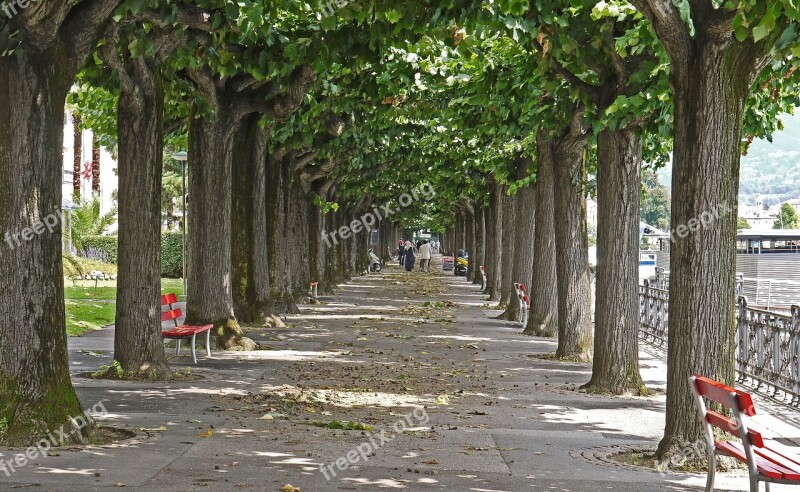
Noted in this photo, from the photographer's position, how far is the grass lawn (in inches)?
911

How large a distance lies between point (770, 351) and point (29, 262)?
9644 millimetres

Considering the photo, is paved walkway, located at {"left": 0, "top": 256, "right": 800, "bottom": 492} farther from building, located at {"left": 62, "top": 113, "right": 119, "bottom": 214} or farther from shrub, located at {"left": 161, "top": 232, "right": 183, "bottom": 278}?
building, located at {"left": 62, "top": 113, "right": 119, "bottom": 214}

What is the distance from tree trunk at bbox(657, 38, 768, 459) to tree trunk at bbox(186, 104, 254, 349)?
10.6 meters

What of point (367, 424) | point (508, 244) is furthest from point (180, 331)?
point (508, 244)

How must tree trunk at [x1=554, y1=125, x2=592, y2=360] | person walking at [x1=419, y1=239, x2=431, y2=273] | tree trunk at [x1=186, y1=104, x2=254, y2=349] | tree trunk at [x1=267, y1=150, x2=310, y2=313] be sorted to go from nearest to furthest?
tree trunk at [x1=554, y1=125, x2=592, y2=360] < tree trunk at [x1=186, y1=104, x2=254, y2=349] < tree trunk at [x1=267, y1=150, x2=310, y2=313] < person walking at [x1=419, y1=239, x2=431, y2=273]

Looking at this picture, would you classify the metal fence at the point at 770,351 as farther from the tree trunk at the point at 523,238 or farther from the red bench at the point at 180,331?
the tree trunk at the point at 523,238

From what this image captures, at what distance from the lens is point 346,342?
21.8m

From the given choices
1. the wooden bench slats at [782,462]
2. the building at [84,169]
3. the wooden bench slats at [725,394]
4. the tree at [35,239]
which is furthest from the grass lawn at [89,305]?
the building at [84,169]

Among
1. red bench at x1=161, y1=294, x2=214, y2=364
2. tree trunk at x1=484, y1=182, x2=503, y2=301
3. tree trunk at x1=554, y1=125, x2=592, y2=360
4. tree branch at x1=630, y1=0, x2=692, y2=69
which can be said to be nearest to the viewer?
tree branch at x1=630, y1=0, x2=692, y2=69

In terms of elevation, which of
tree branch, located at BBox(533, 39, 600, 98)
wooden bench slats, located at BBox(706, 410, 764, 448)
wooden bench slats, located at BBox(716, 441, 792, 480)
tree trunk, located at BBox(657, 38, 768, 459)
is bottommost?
wooden bench slats, located at BBox(716, 441, 792, 480)

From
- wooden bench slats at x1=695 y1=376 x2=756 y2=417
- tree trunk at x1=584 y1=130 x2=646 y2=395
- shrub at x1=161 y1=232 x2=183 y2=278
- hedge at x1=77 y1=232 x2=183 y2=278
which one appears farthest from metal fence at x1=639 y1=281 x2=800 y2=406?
shrub at x1=161 y1=232 x2=183 y2=278

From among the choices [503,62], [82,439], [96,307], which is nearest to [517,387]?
[503,62]

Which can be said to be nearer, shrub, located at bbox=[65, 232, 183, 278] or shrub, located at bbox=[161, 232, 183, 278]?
shrub, located at bbox=[65, 232, 183, 278]

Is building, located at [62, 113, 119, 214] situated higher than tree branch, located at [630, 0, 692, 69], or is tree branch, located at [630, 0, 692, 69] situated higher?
building, located at [62, 113, 119, 214]
